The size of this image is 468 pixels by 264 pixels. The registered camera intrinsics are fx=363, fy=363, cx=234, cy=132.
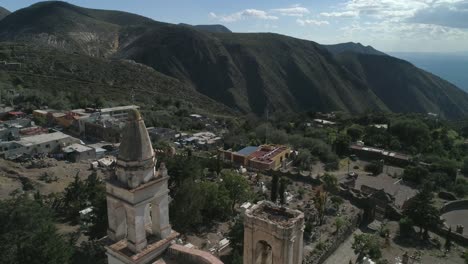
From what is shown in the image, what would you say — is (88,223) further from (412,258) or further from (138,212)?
(412,258)

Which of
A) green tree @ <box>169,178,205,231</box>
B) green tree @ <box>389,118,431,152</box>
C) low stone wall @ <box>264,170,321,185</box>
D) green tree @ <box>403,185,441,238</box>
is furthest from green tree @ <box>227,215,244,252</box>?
green tree @ <box>389,118,431,152</box>

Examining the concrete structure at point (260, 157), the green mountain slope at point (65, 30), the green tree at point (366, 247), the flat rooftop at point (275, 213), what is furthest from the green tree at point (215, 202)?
the green mountain slope at point (65, 30)

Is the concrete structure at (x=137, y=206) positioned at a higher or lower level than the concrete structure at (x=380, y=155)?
higher

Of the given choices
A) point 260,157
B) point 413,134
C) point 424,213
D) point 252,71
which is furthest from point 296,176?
point 252,71

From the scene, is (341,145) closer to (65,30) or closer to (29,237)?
(29,237)

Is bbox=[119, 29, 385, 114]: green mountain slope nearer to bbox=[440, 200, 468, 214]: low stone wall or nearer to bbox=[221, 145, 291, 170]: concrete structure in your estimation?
bbox=[221, 145, 291, 170]: concrete structure

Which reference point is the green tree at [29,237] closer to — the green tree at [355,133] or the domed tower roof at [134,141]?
the domed tower roof at [134,141]
